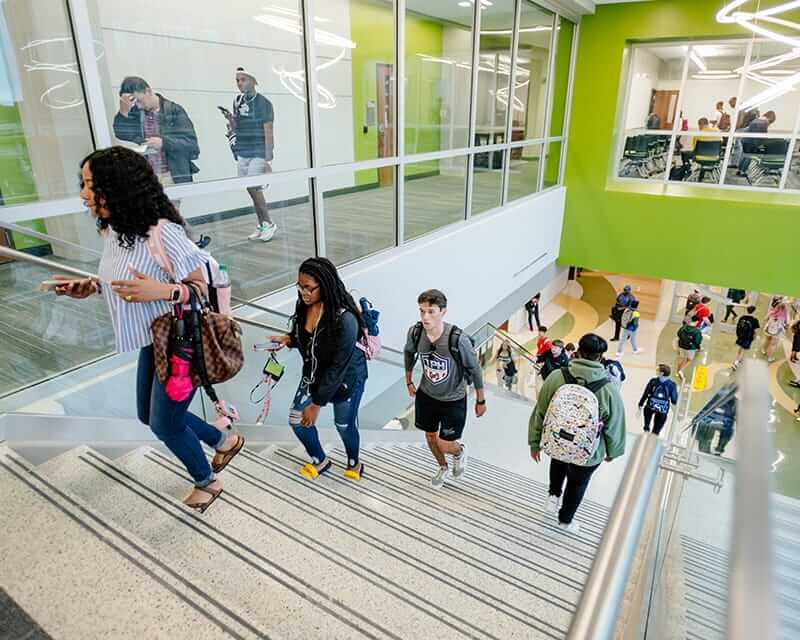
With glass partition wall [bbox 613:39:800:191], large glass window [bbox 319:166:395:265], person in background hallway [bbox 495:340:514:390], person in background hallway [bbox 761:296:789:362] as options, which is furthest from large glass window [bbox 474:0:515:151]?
person in background hallway [bbox 761:296:789:362]

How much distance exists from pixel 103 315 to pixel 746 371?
3.24 m

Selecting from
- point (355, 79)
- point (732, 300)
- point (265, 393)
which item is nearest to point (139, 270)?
point (265, 393)

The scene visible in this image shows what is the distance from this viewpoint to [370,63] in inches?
226

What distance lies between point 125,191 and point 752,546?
7.13ft

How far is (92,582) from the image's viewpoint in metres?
1.79

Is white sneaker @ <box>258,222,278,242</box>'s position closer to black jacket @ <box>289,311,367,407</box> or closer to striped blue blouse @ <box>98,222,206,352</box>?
black jacket @ <box>289,311,367,407</box>

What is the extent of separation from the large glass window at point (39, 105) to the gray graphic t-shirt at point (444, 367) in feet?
7.84

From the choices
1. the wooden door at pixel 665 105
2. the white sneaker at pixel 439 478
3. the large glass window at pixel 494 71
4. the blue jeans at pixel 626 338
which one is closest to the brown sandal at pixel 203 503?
the white sneaker at pixel 439 478

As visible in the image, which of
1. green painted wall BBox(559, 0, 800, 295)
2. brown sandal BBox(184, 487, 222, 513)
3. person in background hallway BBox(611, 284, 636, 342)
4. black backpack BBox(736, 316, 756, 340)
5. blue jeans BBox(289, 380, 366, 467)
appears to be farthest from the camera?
person in background hallway BBox(611, 284, 636, 342)

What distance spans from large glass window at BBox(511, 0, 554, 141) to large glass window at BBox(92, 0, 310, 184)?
483 cm

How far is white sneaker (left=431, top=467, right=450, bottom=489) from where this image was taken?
12.6ft

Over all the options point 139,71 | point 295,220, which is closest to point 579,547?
point 295,220

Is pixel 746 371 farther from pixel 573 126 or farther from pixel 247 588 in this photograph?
pixel 573 126

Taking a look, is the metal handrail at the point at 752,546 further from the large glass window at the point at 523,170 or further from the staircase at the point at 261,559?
the large glass window at the point at 523,170
